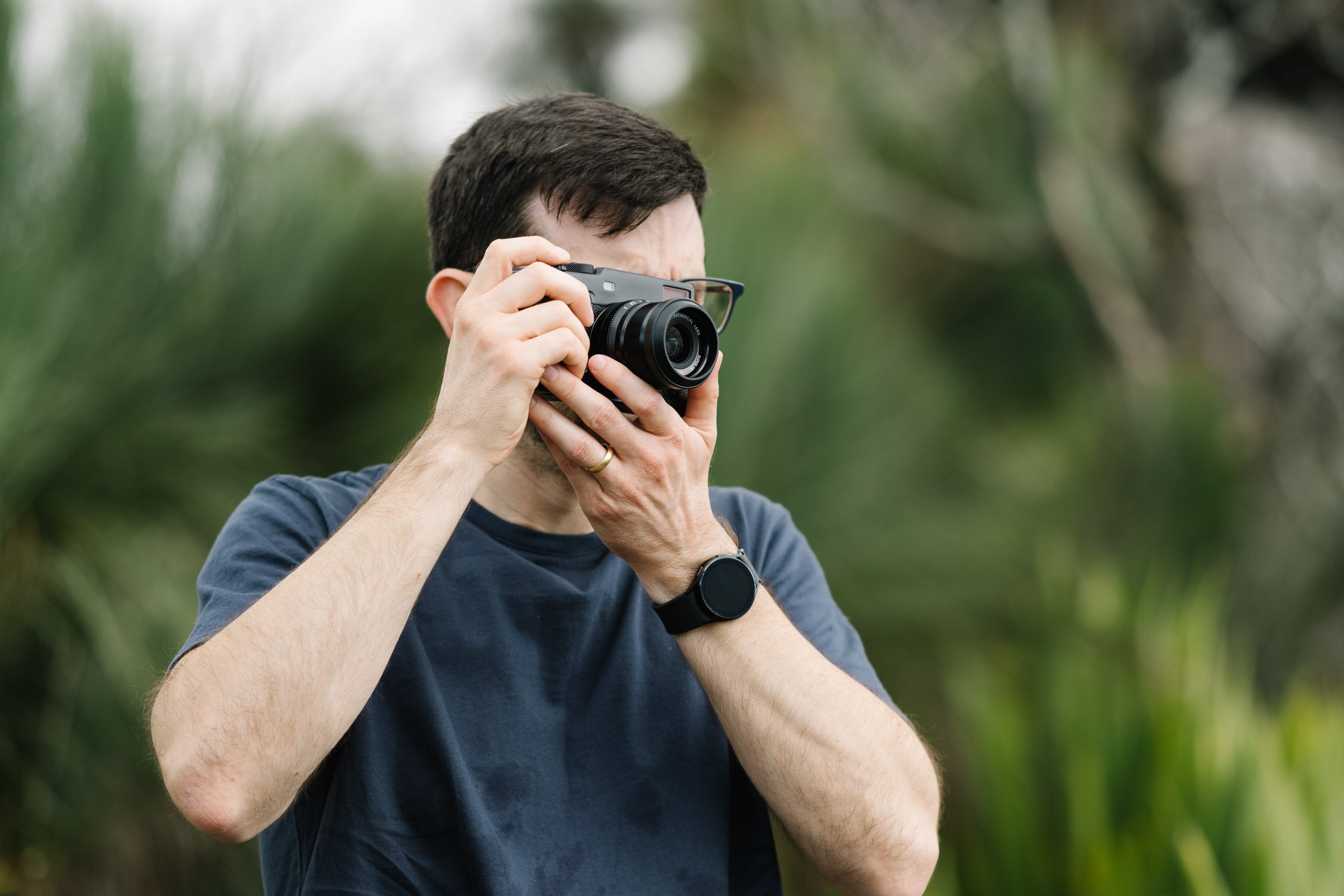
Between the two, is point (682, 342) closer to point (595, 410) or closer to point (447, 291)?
point (595, 410)

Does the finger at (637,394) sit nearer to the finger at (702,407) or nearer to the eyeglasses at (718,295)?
the finger at (702,407)

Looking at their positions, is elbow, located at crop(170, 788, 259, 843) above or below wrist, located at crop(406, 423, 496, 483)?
below

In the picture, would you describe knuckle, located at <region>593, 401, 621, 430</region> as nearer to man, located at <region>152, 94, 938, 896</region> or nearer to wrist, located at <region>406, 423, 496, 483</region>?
man, located at <region>152, 94, 938, 896</region>

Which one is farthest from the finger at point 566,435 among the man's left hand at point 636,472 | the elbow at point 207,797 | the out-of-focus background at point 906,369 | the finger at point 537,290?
the out-of-focus background at point 906,369

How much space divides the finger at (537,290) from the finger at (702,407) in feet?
0.59

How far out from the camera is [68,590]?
2463mm

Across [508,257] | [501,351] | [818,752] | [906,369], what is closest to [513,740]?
[818,752]

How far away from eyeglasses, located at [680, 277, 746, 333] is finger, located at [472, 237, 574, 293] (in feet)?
0.90

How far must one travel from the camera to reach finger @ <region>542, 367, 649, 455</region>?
4.00ft

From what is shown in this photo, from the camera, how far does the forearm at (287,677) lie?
1.05 meters

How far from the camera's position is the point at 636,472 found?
1250 mm

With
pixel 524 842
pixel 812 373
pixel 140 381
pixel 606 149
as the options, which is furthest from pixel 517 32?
pixel 524 842

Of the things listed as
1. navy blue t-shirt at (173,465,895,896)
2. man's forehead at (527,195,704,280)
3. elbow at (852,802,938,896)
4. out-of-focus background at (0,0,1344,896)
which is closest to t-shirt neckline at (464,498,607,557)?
navy blue t-shirt at (173,465,895,896)

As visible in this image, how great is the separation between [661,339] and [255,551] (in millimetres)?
538
